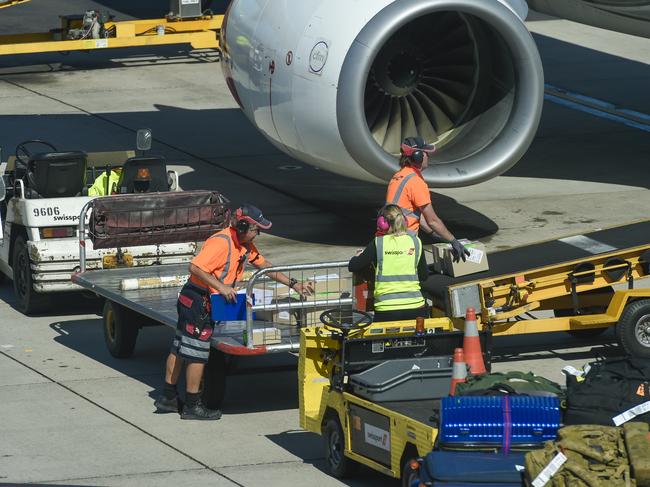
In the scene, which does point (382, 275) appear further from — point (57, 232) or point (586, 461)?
point (57, 232)

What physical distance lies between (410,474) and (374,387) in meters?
0.91

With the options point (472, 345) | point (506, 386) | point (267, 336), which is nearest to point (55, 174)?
point (267, 336)

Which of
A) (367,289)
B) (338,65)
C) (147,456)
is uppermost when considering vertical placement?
(338,65)

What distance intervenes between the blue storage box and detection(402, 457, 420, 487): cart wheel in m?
2.49

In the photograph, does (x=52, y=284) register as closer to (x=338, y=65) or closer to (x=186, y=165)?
(x=338, y=65)

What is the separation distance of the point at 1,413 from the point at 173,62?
17397 millimetres

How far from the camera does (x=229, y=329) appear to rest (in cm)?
1216

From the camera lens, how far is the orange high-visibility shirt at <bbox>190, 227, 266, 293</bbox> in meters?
11.9

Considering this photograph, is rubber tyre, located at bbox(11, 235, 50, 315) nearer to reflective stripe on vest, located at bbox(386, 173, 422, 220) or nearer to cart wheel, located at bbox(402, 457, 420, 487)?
reflective stripe on vest, located at bbox(386, 173, 422, 220)

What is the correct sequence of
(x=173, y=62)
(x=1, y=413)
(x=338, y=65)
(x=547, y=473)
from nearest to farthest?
(x=547, y=473) → (x=1, y=413) → (x=338, y=65) → (x=173, y=62)

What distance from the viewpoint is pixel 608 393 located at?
31.7 ft

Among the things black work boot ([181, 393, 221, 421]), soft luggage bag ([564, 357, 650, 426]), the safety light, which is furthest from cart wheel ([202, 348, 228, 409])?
the safety light

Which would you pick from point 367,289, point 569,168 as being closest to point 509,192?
point 569,168

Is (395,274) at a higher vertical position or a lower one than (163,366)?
higher
